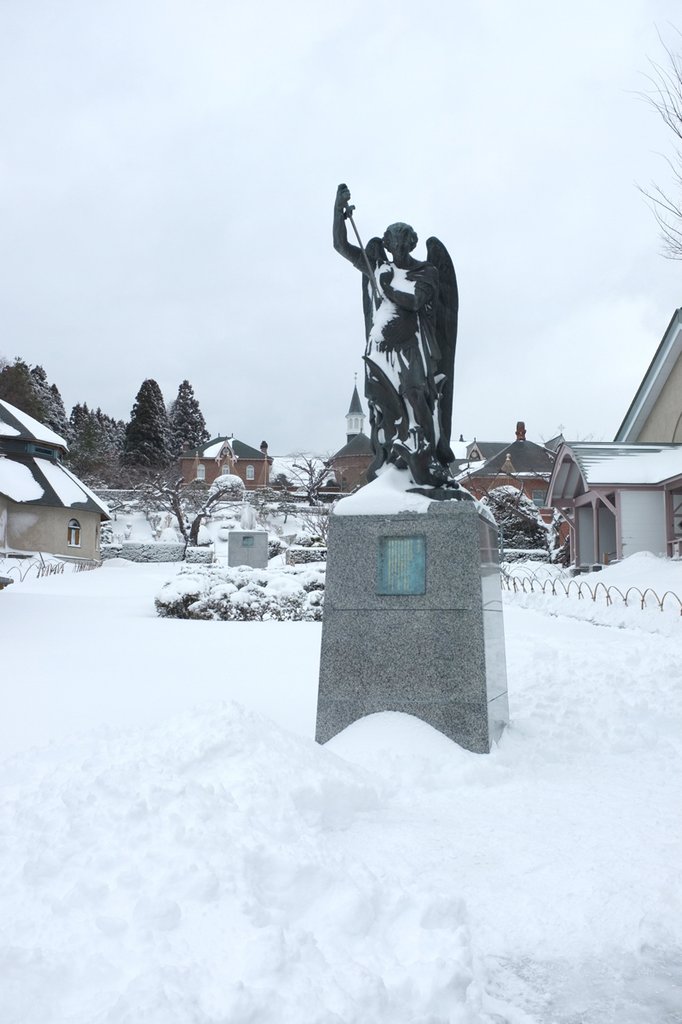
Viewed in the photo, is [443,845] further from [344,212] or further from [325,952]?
[344,212]

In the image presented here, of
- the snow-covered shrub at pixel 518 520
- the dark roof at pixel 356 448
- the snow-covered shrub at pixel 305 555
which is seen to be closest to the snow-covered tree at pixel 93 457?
the dark roof at pixel 356 448

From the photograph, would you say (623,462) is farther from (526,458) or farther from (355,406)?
(355,406)

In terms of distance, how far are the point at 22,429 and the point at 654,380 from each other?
24.7 m

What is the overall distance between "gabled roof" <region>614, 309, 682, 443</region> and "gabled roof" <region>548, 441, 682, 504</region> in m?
2.38

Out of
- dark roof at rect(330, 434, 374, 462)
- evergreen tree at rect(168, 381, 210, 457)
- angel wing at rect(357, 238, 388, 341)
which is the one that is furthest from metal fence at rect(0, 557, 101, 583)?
evergreen tree at rect(168, 381, 210, 457)

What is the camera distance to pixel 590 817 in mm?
4430

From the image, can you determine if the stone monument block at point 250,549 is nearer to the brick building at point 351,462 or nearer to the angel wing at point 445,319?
the angel wing at point 445,319

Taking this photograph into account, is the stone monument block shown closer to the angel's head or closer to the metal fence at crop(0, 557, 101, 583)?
the metal fence at crop(0, 557, 101, 583)

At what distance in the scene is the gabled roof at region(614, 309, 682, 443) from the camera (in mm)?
24403

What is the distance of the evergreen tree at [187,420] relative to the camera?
2980 inches

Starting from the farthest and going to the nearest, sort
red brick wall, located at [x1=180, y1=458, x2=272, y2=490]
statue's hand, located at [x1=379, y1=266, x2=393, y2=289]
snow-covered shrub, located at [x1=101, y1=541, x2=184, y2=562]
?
red brick wall, located at [x1=180, y1=458, x2=272, y2=490], snow-covered shrub, located at [x1=101, y1=541, x2=184, y2=562], statue's hand, located at [x1=379, y1=266, x2=393, y2=289]

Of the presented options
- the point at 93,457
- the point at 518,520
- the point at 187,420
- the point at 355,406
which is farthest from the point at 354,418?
the point at 518,520

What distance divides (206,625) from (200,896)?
1121cm

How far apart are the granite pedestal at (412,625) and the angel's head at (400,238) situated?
235 centimetres
